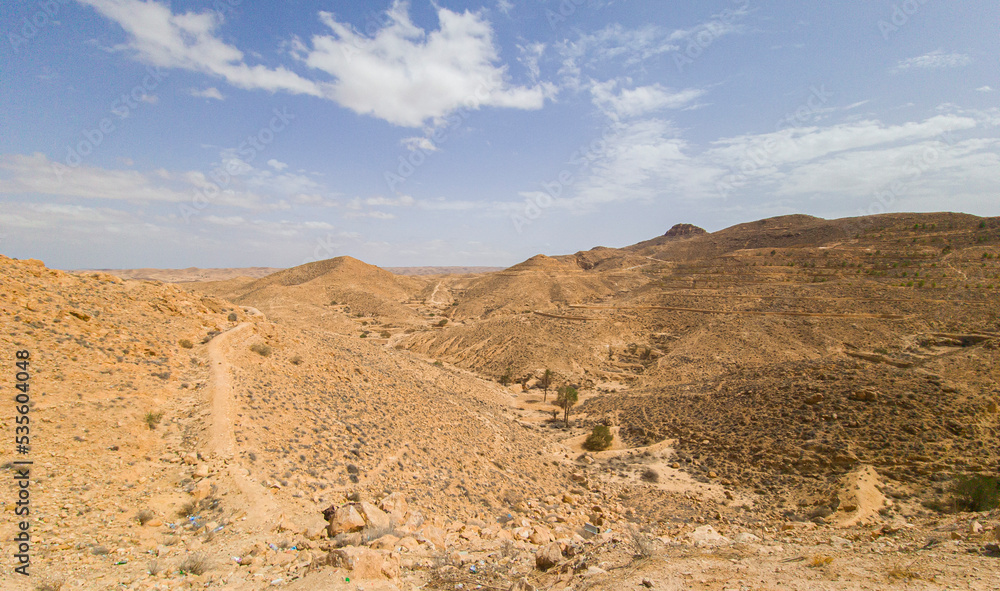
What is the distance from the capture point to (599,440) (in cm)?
1609

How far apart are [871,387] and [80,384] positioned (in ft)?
76.7

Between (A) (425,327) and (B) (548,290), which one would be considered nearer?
(A) (425,327)

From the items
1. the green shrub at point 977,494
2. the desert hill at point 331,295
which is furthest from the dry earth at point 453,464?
the desert hill at point 331,295

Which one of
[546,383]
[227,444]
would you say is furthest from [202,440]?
[546,383]

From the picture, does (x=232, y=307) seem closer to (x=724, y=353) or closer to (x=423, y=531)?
(x=423, y=531)

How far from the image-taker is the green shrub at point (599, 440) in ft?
52.7

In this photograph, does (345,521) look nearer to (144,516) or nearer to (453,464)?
(144,516)

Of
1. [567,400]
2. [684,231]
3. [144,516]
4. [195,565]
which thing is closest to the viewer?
[195,565]

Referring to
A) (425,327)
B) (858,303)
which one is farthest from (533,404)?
(858,303)

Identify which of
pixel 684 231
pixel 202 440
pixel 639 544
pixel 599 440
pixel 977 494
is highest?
pixel 684 231

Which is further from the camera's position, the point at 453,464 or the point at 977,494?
the point at 453,464

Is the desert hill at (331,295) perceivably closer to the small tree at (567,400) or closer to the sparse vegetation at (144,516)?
the small tree at (567,400)

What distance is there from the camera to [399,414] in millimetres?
11836

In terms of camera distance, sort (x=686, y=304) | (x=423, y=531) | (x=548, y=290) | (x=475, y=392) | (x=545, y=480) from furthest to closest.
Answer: (x=548, y=290) → (x=686, y=304) → (x=475, y=392) → (x=545, y=480) → (x=423, y=531)
